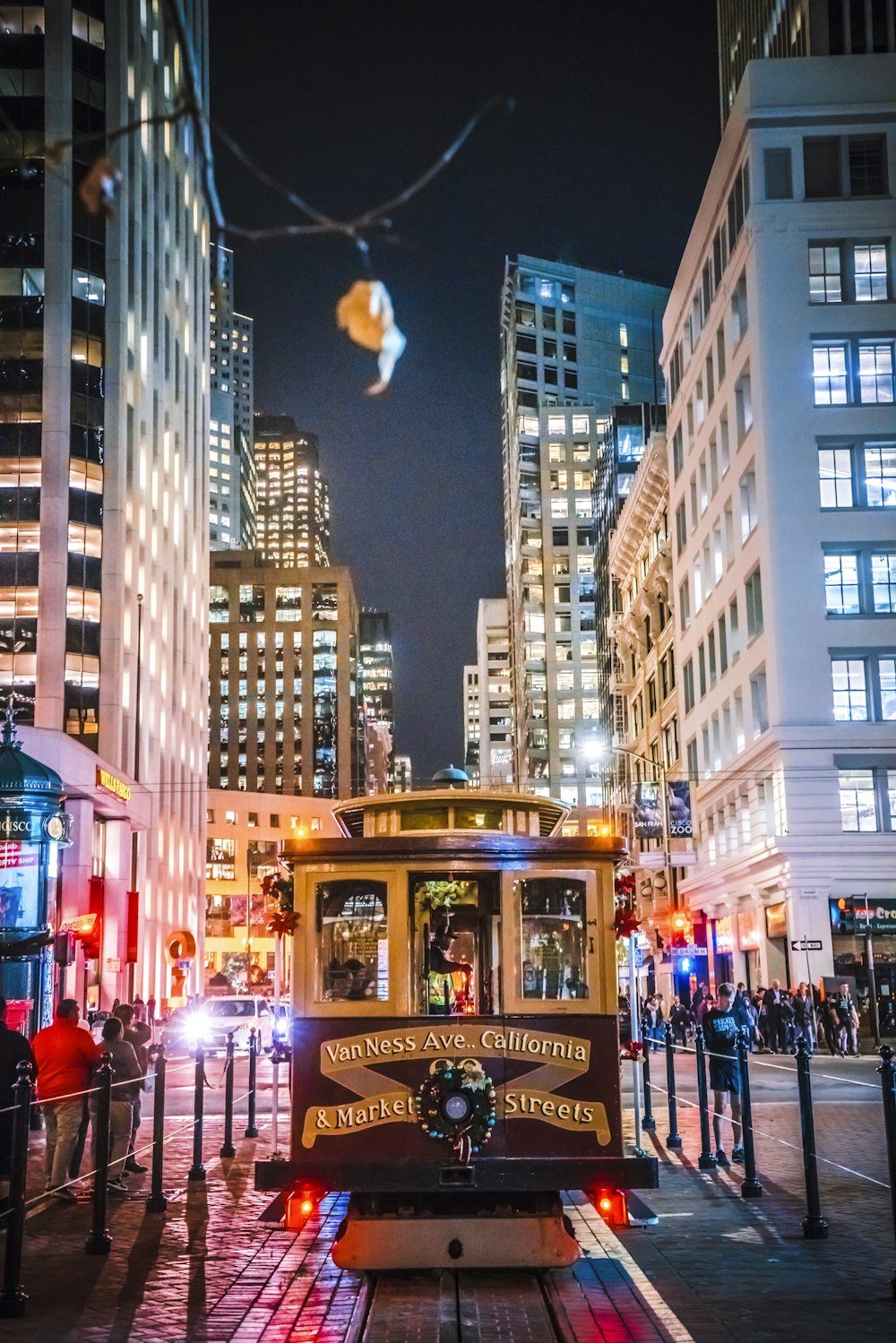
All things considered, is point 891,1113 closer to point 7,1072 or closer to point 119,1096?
point 7,1072

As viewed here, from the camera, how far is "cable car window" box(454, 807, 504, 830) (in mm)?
11383

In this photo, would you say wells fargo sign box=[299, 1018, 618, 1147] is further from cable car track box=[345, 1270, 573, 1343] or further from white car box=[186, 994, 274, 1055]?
white car box=[186, 994, 274, 1055]

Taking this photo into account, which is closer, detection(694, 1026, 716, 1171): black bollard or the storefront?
detection(694, 1026, 716, 1171): black bollard

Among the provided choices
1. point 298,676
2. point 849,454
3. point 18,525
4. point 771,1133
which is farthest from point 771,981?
point 298,676

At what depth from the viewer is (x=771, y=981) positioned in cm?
4253

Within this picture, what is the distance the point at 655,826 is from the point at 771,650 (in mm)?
12531

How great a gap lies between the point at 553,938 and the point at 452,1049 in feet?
3.37

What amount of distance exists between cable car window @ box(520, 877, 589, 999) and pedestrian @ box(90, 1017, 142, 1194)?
5.86 metres

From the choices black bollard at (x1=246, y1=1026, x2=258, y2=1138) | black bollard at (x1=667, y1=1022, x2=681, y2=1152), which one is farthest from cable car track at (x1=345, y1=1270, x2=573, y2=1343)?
black bollard at (x1=246, y1=1026, x2=258, y2=1138)

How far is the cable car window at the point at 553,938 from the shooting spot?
392 inches

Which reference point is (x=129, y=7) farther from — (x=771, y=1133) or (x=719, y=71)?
(x=771, y=1133)

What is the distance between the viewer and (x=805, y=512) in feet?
139

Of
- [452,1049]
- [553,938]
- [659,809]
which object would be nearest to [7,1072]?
[452,1049]

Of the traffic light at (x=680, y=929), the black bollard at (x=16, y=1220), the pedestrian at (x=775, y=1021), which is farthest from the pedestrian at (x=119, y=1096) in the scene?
the traffic light at (x=680, y=929)
